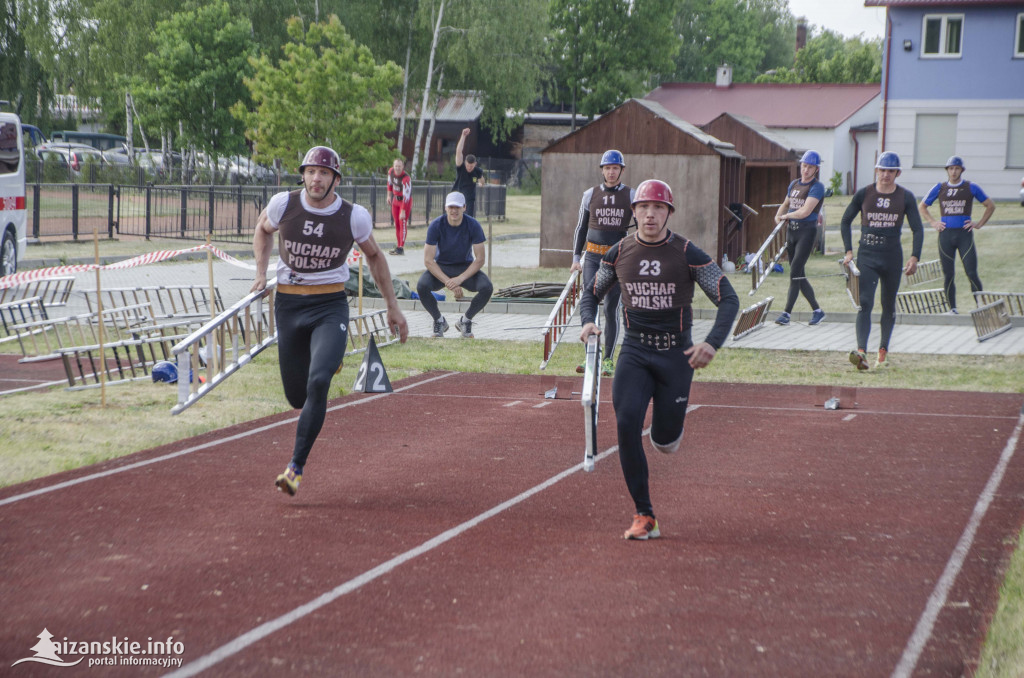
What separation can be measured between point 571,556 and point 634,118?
58.7 ft

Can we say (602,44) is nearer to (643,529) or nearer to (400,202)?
(400,202)

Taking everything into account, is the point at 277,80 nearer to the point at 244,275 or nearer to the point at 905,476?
the point at 244,275

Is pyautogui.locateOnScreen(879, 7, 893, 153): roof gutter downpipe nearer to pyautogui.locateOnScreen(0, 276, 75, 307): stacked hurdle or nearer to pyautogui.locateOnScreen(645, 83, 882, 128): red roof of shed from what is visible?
pyautogui.locateOnScreen(645, 83, 882, 128): red roof of shed

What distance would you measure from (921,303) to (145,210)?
18545 mm

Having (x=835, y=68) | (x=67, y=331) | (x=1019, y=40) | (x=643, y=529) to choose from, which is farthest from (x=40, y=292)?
(x=835, y=68)

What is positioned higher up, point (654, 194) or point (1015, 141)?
point (1015, 141)

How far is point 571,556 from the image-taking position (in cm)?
589

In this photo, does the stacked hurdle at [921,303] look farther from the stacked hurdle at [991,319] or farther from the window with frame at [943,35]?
the window with frame at [943,35]

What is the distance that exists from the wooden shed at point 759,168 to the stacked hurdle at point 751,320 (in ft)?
33.4

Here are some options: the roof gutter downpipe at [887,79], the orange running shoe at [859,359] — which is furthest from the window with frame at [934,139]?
the orange running shoe at [859,359]

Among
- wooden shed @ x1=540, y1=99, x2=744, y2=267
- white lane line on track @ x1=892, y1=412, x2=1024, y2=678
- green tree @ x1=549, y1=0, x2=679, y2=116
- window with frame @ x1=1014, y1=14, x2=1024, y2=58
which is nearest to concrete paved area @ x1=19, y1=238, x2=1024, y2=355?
wooden shed @ x1=540, y1=99, x2=744, y2=267

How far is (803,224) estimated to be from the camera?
1524 centimetres

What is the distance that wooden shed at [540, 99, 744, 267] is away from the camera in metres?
→ 22.6

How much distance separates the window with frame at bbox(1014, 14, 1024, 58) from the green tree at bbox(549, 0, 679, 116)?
2819cm
